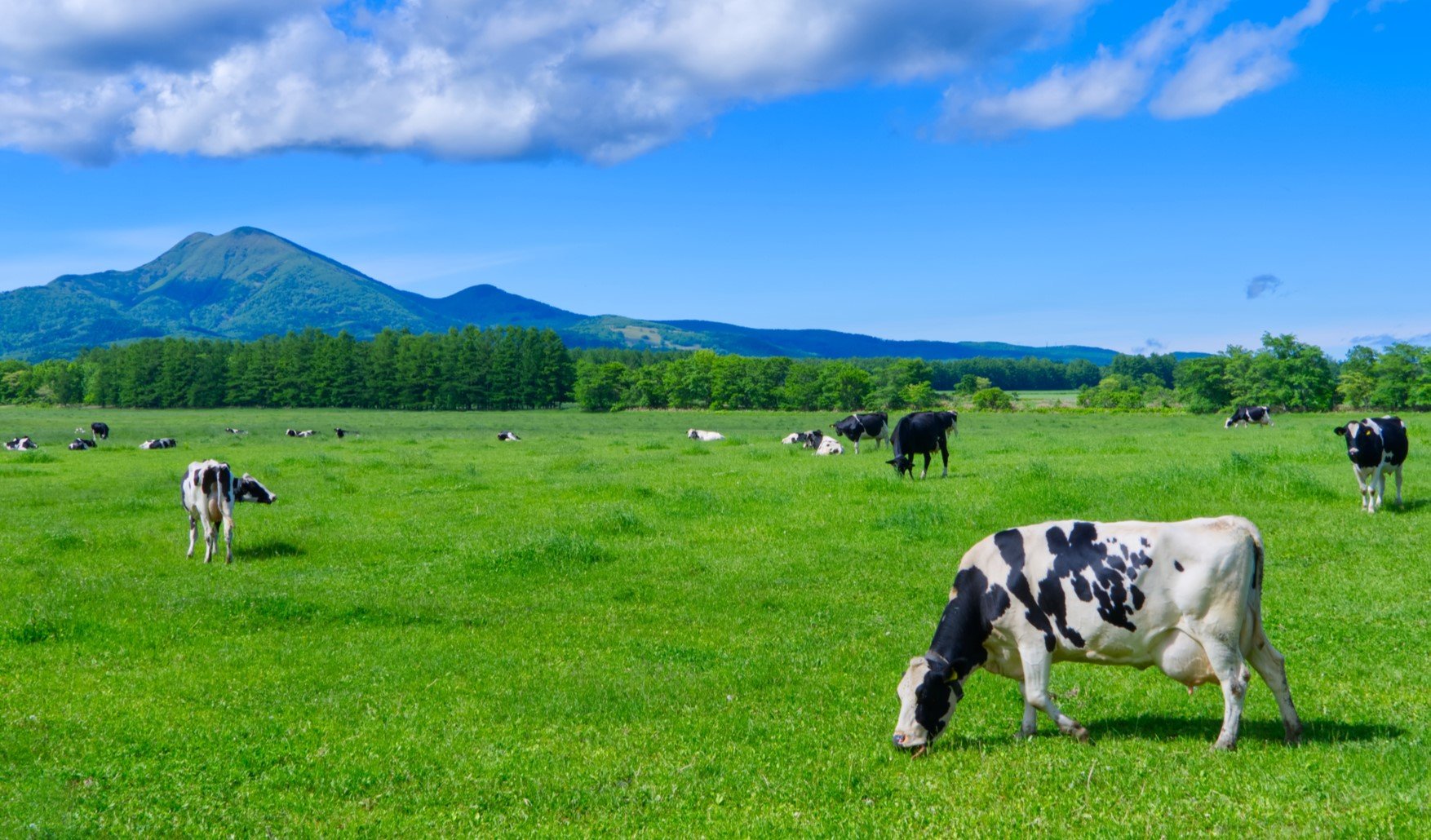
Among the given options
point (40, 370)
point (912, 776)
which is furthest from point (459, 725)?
point (40, 370)

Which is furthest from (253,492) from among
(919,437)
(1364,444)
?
(1364,444)

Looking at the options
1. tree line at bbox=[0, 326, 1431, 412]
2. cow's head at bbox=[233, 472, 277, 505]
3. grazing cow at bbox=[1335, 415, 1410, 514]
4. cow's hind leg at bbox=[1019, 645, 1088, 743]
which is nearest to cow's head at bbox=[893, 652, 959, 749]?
cow's hind leg at bbox=[1019, 645, 1088, 743]

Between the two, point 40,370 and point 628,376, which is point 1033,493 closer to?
point 628,376

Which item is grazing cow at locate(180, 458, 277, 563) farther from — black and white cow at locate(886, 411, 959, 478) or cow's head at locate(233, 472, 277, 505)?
black and white cow at locate(886, 411, 959, 478)

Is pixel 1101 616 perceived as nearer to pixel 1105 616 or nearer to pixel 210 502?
pixel 1105 616

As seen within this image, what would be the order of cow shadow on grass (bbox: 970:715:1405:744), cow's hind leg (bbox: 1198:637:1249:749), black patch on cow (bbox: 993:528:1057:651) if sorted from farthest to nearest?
black patch on cow (bbox: 993:528:1057:651), cow shadow on grass (bbox: 970:715:1405:744), cow's hind leg (bbox: 1198:637:1249:749)

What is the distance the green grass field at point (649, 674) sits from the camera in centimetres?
785

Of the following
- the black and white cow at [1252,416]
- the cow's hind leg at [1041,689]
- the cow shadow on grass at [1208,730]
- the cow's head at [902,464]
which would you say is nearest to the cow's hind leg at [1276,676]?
the cow shadow on grass at [1208,730]

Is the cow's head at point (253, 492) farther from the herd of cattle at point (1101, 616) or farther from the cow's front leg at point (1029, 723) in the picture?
the cow's front leg at point (1029, 723)

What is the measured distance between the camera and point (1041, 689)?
9.02m

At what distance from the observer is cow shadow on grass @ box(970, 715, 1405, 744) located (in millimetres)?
8852

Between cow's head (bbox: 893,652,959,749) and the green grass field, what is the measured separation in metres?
0.20

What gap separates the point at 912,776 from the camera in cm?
838

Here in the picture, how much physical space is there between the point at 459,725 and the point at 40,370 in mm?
206497
